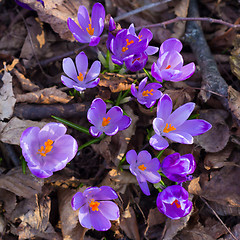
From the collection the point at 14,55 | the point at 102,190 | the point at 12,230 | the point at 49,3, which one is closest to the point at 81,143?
the point at 102,190

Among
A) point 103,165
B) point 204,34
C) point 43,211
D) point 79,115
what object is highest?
point 204,34

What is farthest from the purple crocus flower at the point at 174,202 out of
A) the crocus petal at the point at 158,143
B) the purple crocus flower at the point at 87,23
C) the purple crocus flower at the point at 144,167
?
the purple crocus flower at the point at 87,23

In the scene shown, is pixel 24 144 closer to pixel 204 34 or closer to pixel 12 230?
pixel 12 230

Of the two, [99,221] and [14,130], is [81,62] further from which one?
→ [99,221]

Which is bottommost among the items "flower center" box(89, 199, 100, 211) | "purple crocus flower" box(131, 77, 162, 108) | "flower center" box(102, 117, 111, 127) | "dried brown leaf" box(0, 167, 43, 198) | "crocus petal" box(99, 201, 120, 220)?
"dried brown leaf" box(0, 167, 43, 198)

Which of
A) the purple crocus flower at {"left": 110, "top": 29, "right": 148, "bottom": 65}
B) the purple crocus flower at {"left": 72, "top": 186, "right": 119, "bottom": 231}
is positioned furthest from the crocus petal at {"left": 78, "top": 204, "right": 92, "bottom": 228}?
the purple crocus flower at {"left": 110, "top": 29, "right": 148, "bottom": 65}

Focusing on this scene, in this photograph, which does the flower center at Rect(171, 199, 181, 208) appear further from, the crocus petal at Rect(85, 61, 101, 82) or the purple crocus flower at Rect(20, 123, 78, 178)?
the crocus petal at Rect(85, 61, 101, 82)

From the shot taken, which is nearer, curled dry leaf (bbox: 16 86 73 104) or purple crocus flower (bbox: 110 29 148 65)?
purple crocus flower (bbox: 110 29 148 65)
